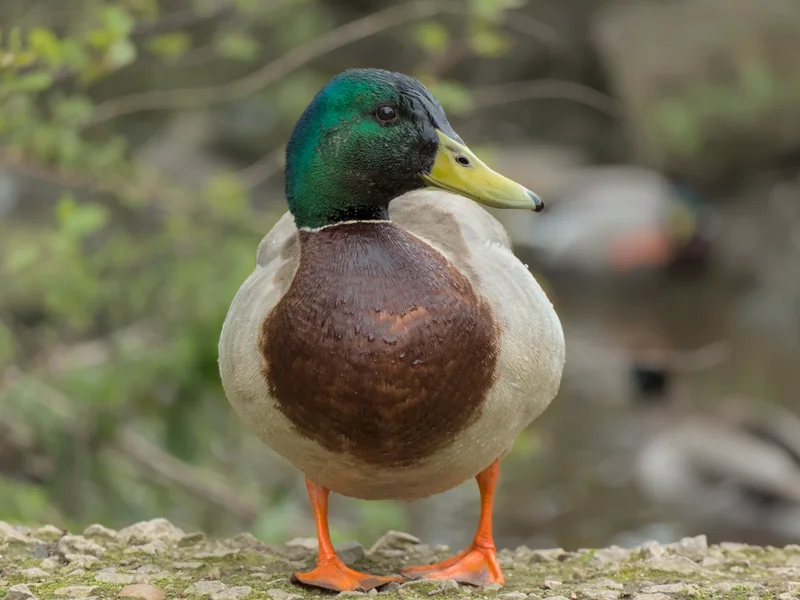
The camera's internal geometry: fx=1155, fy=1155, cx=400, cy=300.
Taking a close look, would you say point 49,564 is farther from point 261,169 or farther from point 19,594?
point 261,169

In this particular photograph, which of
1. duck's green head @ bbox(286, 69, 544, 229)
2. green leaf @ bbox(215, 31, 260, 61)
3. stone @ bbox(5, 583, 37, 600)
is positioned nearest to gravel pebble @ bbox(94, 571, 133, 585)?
stone @ bbox(5, 583, 37, 600)

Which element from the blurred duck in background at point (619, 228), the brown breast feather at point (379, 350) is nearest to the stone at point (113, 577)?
the brown breast feather at point (379, 350)

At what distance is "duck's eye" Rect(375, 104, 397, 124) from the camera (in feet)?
8.68

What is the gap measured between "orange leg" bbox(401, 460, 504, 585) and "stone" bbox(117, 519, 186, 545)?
738mm

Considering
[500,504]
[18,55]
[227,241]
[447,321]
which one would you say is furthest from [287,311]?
[500,504]

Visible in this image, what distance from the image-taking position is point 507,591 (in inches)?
113

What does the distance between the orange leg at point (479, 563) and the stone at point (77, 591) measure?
788mm

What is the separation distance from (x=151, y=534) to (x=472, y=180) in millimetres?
1495

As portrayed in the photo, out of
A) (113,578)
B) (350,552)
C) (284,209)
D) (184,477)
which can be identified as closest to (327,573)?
(350,552)

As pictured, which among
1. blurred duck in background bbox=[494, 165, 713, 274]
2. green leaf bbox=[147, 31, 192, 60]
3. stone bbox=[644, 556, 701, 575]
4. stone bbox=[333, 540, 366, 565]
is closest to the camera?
stone bbox=[644, 556, 701, 575]

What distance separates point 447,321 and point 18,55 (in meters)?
1.63

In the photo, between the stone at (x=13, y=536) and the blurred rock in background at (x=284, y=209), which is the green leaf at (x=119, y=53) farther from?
the stone at (x=13, y=536)

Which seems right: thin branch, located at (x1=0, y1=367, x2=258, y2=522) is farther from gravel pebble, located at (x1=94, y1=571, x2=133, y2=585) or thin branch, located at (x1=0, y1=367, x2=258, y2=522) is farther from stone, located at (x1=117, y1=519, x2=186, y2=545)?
gravel pebble, located at (x1=94, y1=571, x2=133, y2=585)

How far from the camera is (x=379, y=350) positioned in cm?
246
